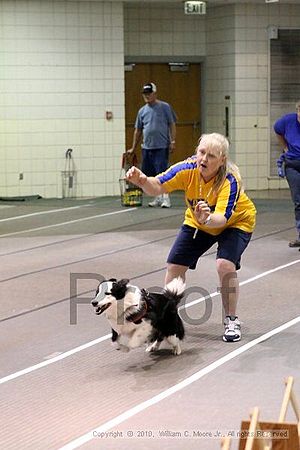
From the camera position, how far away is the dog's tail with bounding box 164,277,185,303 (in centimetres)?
550

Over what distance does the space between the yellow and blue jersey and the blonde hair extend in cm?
3

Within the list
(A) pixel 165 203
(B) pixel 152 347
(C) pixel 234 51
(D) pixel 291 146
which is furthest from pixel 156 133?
(B) pixel 152 347

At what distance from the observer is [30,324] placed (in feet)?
20.6

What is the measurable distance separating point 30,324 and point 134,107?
9686mm

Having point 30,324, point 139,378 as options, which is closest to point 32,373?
point 139,378

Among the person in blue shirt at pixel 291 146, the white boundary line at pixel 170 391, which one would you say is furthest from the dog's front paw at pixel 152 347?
the person in blue shirt at pixel 291 146

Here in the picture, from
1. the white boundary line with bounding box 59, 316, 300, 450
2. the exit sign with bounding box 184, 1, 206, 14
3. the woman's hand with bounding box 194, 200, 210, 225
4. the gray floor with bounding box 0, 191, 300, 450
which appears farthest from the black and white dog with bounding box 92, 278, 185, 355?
the exit sign with bounding box 184, 1, 206, 14

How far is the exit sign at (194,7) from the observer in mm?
14172

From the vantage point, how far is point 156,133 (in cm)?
1256

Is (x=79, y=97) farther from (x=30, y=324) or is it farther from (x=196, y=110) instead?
(x=30, y=324)

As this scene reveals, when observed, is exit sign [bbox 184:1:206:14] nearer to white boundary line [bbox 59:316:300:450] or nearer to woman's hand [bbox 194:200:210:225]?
white boundary line [bbox 59:316:300:450]

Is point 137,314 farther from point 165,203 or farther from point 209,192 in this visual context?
point 165,203

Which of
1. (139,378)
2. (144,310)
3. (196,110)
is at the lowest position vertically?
(139,378)

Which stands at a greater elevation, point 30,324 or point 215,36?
point 215,36
